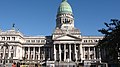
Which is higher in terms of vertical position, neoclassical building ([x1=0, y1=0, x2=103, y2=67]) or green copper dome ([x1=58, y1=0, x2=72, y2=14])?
green copper dome ([x1=58, y1=0, x2=72, y2=14])

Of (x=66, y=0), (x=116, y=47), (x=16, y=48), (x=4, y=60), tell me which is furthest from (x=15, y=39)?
(x=116, y=47)

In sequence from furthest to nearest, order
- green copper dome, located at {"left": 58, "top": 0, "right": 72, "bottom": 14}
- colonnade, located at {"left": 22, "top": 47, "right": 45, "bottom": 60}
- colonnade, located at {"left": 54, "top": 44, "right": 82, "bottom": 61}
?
green copper dome, located at {"left": 58, "top": 0, "right": 72, "bottom": 14}
colonnade, located at {"left": 22, "top": 47, "right": 45, "bottom": 60}
colonnade, located at {"left": 54, "top": 44, "right": 82, "bottom": 61}

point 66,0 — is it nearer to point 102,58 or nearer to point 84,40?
point 84,40

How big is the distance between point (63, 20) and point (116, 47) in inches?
3805

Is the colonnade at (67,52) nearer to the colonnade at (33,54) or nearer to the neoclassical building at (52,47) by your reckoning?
the neoclassical building at (52,47)

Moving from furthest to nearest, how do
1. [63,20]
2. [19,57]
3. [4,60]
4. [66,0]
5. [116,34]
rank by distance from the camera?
[66,0] → [63,20] → [19,57] → [4,60] → [116,34]

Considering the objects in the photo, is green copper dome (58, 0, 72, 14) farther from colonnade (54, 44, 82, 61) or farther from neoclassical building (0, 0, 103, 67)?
colonnade (54, 44, 82, 61)

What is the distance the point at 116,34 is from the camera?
6341 centimetres

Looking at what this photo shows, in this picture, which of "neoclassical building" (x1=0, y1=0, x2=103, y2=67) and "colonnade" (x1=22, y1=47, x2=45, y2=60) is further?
"colonnade" (x1=22, y1=47, x2=45, y2=60)

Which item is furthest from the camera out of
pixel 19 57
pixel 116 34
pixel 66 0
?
pixel 66 0

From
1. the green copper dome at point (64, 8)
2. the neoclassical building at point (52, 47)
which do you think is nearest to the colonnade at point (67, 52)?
the neoclassical building at point (52, 47)

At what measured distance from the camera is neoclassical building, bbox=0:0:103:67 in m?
138

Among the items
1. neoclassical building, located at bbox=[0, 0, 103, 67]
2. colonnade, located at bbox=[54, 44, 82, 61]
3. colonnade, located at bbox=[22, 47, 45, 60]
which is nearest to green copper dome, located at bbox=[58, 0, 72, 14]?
neoclassical building, located at bbox=[0, 0, 103, 67]

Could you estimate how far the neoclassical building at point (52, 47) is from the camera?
138 m
